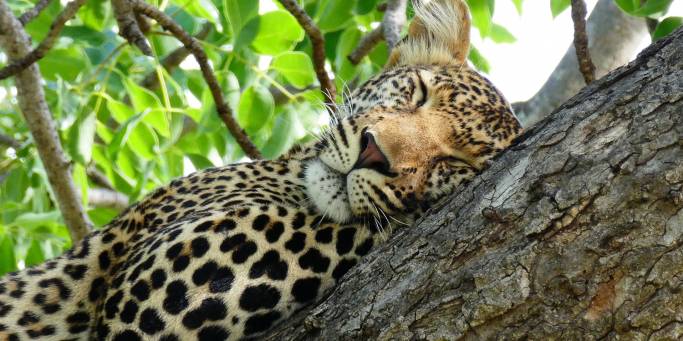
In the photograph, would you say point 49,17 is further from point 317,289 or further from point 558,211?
point 558,211

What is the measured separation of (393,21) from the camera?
6.46 metres

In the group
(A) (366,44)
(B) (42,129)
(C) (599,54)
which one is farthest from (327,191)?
(C) (599,54)

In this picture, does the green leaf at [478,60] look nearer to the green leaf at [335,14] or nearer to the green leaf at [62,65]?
the green leaf at [335,14]

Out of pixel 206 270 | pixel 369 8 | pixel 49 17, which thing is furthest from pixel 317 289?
pixel 49 17

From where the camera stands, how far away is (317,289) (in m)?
3.71

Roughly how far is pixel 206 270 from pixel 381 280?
90cm

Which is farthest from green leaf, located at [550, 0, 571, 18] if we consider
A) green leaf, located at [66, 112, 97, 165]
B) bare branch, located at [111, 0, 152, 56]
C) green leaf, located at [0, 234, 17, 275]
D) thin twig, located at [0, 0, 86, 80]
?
green leaf, located at [0, 234, 17, 275]

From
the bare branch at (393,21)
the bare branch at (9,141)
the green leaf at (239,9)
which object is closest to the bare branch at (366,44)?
the bare branch at (393,21)

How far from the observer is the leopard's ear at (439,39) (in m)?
5.66

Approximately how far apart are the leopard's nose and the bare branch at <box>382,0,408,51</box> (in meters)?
2.28

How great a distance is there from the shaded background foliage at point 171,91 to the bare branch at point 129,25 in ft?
0.27

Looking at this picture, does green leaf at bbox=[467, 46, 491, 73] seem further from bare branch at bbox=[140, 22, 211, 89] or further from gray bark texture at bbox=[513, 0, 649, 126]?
bare branch at bbox=[140, 22, 211, 89]

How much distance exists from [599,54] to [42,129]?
12.9 ft

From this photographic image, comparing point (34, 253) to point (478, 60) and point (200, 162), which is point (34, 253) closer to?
point (200, 162)
